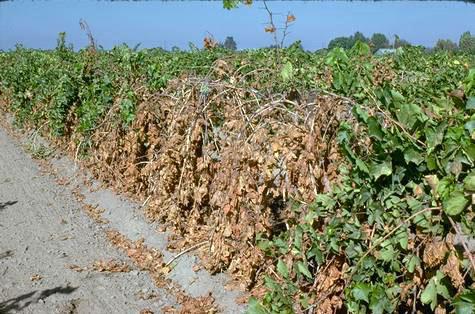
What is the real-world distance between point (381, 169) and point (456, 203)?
0.45 metres

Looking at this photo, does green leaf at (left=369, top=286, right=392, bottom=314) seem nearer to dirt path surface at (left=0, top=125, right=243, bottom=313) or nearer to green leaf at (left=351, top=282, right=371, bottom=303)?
green leaf at (left=351, top=282, right=371, bottom=303)

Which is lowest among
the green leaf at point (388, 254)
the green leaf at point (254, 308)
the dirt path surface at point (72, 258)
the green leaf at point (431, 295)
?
the dirt path surface at point (72, 258)

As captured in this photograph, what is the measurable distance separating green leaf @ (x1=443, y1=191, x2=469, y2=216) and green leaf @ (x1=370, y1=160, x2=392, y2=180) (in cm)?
38

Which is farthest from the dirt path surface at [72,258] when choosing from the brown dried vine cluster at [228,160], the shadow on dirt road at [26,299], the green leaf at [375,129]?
the green leaf at [375,129]

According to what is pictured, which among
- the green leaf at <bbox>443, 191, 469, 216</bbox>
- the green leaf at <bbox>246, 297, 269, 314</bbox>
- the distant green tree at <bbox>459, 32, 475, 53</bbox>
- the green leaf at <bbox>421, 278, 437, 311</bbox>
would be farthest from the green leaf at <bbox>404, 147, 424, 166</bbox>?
the distant green tree at <bbox>459, 32, 475, 53</bbox>

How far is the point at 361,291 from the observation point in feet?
8.95

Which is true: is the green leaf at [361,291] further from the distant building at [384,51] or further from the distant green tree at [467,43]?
the distant green tree at [467,43]

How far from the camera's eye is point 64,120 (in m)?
9.33

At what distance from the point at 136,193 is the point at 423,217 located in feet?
15.0

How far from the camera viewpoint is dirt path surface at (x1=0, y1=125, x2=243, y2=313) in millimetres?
4402

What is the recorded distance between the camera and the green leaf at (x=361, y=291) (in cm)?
272

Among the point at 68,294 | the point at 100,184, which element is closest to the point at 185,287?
the point at 68,294

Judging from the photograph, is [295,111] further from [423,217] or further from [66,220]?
[66,220]

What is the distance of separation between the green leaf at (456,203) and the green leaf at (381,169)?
0.38m
